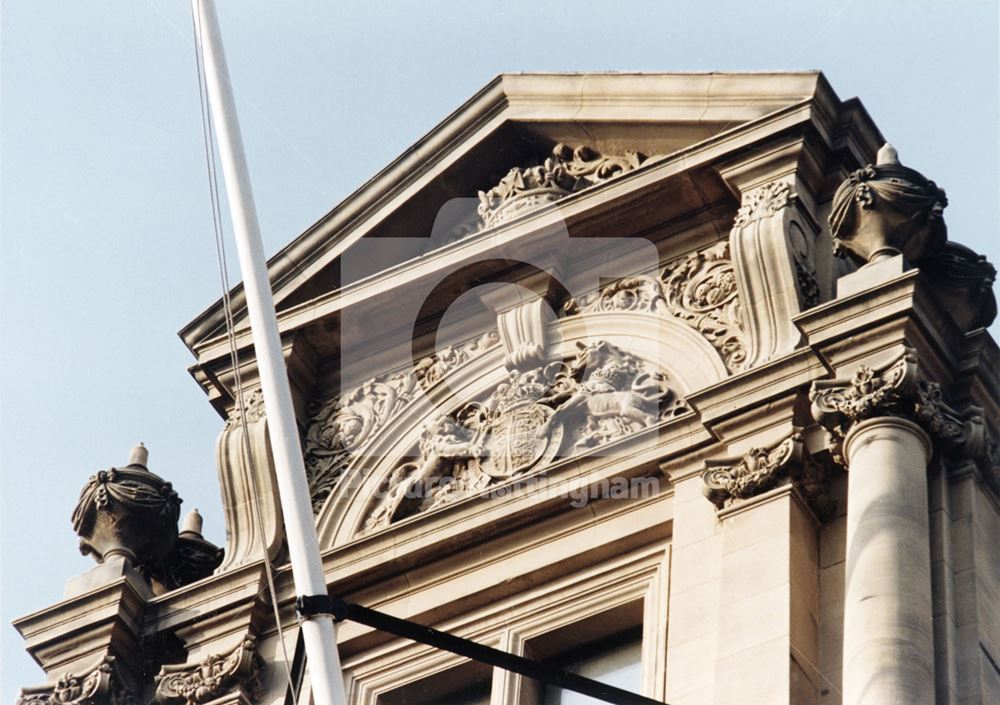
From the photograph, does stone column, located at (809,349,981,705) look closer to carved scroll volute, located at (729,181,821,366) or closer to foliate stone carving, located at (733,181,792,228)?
carved scroll volute, located at (729,181,821,366)

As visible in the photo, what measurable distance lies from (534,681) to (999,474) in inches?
134

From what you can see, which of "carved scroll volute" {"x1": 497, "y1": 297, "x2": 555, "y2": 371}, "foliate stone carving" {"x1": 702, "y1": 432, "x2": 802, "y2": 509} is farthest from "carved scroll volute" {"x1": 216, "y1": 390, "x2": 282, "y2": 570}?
"foliate stone carving" {"x1": 702, "y1": 432, "x2": 802, "y2": 509}

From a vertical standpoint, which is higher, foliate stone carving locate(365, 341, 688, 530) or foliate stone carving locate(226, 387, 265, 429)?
foliate stone carving locate(226, 387, 265, 429)

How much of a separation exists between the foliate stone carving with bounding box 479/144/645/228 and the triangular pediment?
0.15 ft

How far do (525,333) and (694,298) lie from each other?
137 cm

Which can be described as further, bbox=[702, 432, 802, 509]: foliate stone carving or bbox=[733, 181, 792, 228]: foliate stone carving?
bbox=[733, 181, 792, 228]: foliate stone carving

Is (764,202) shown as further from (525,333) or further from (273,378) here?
(273,378)

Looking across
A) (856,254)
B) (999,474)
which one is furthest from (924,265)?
(999,474)

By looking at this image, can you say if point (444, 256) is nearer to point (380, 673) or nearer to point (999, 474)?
point (380, 673)

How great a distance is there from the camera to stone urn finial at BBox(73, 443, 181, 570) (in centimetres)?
2089

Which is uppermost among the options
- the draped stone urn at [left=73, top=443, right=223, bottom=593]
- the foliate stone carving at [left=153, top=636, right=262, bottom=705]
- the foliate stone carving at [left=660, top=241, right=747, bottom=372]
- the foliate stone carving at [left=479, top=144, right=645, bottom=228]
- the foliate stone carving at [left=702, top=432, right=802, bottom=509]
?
the foliate stone carving at [left=479, top=144, right=645, bottom=228]

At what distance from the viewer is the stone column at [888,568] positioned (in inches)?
600

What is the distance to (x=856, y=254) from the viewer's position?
1816 cm

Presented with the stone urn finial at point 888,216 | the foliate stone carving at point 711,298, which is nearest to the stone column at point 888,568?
the stone urn finial at point 888,216
